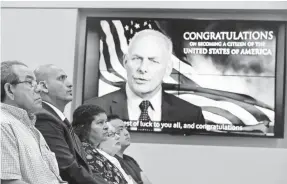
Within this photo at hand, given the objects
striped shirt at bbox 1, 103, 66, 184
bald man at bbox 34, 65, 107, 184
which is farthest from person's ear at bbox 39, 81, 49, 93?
striped shirt at bbox 1, 103, 66, 184

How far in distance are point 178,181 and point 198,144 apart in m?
0.48

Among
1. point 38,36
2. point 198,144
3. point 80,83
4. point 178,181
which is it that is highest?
point 38,36

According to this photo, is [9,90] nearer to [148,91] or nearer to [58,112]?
[58,112]

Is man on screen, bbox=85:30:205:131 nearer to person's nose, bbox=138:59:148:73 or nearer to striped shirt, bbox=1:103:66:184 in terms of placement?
person's nose, bbox=138:59:148:73

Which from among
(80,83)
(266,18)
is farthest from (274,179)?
(80,83)

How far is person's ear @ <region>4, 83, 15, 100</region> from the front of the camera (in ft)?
8.20

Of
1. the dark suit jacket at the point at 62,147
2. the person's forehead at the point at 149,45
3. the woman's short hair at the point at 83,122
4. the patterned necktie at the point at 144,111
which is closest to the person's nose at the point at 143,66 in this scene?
the person's forehead at the point at 149,45

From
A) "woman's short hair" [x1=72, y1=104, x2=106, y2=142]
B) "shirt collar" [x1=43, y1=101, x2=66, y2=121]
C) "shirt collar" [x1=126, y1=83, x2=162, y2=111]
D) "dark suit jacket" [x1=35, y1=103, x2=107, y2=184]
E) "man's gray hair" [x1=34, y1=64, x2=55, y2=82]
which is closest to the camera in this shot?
"dark suit jacket" [x1=35, y1=103, x2=107, y2=184]

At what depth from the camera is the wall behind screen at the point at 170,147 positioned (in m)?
5.99

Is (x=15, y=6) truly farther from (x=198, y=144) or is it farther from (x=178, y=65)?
(x=198, y=144)

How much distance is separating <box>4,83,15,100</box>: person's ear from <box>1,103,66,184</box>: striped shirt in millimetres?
88

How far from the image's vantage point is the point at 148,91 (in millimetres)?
6125

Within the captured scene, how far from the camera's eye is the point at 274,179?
19.5ft

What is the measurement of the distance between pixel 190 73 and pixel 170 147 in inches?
33.9
